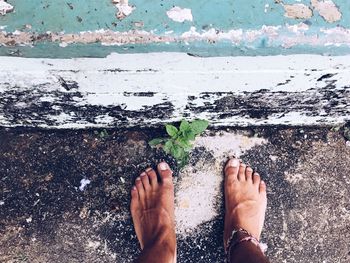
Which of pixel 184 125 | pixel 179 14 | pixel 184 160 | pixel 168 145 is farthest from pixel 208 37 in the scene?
pixel 184 160

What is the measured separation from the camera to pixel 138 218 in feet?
7.21

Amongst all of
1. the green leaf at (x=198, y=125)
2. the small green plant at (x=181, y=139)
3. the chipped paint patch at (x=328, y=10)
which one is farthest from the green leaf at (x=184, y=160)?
the chipped paint patch at (x=328, y=10)

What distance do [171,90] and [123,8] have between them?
42 centimetres

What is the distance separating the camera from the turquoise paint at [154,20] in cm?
132

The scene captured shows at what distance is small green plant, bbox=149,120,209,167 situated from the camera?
6.72ft

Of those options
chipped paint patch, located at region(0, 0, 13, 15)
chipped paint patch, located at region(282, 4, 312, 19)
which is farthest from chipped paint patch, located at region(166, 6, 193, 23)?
chipped paint patch, located at region(0, 0, 13, 15)

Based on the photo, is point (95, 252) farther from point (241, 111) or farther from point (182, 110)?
point (241, 111)

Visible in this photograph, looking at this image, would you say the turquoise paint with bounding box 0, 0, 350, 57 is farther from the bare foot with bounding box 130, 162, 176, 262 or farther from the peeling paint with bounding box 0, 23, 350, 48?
the bare foot with bounding box 130, 162, 176, 262

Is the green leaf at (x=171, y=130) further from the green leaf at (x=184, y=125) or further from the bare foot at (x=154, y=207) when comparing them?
the bare foot at (x=154, y=207)

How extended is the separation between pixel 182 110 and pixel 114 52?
60cm

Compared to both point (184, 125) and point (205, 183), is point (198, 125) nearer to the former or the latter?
point (184, 125)

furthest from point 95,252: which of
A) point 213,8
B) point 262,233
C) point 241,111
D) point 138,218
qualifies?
point 213,8

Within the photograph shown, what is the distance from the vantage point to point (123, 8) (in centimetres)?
133

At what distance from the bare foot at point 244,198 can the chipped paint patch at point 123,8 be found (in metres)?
1.09
